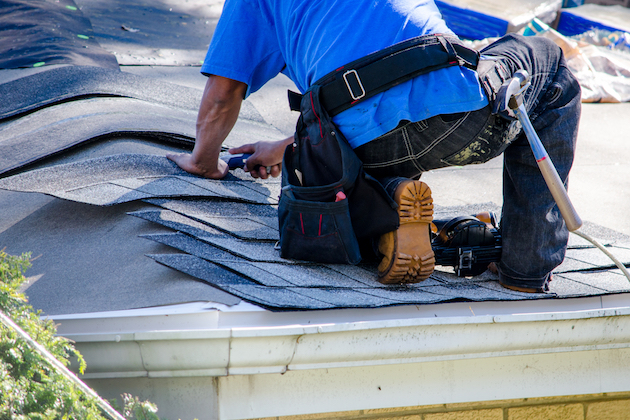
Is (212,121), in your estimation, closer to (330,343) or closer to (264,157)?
(264,157)

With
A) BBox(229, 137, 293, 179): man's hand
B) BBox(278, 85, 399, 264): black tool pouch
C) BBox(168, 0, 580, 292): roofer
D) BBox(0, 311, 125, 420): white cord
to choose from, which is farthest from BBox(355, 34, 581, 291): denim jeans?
BBox(0, 311, 125, 420): white cord

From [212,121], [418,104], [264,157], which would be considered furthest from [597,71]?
[212,121]

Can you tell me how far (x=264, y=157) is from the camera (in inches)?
106

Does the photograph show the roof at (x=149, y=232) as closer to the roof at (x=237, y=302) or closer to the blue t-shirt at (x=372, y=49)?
the roof at (x=237, y=302)

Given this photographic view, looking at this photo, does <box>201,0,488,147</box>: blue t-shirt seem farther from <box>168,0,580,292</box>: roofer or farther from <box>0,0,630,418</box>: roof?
<box>0,0,630,418</box>: roof

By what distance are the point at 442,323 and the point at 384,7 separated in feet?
3.55

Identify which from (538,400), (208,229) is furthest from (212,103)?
(538,400)

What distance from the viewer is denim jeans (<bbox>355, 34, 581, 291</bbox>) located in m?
1.93

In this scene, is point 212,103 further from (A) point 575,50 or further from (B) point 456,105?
(A) point 575,50

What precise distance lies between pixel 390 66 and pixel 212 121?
2.81 ft

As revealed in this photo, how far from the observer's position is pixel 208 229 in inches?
78.9

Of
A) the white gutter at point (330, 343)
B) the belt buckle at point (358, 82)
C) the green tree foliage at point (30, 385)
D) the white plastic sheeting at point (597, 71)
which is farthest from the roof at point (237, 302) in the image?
the white plastic sheeting at point (597, 71)

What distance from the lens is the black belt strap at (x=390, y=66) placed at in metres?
1.84

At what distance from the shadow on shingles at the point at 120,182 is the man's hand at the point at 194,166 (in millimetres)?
33
